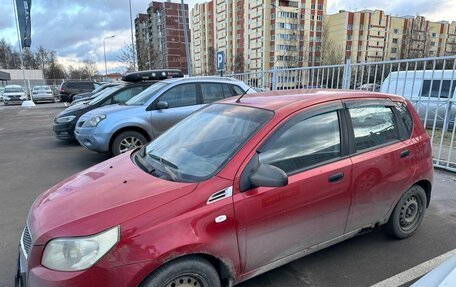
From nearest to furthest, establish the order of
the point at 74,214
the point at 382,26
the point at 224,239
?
the point at 74,214, the point at 224,239, the point at 382,26

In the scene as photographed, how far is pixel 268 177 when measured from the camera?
2256 millimetres

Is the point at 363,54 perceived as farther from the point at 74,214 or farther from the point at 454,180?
the point at 74,214

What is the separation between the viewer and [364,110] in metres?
3.15

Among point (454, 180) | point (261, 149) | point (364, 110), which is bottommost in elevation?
point (454, 180)

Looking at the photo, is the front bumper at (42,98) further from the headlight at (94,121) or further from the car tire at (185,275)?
the car tire at (185,275)

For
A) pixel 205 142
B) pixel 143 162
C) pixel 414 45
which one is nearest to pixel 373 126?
pixel 205 142

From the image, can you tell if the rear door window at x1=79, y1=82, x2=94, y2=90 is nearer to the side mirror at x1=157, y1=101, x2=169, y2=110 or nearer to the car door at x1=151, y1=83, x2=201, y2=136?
the car door at x1=151, y1=83, x2=201, y2=136

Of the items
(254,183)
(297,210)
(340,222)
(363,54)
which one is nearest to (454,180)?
(340,222)

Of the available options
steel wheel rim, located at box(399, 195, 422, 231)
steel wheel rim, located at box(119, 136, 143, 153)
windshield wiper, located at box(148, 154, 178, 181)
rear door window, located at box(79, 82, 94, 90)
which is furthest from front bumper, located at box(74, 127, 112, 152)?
rear door window, located at box(79, 82, 94, 90)

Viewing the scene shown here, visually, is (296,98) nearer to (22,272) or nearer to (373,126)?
(373,126)

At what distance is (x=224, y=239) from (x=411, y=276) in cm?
185

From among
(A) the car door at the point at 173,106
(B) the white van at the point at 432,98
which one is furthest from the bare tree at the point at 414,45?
(A) the car door at the point at 173,106

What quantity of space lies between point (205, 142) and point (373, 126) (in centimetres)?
166

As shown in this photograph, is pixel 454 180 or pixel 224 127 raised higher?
pixel 224 127
